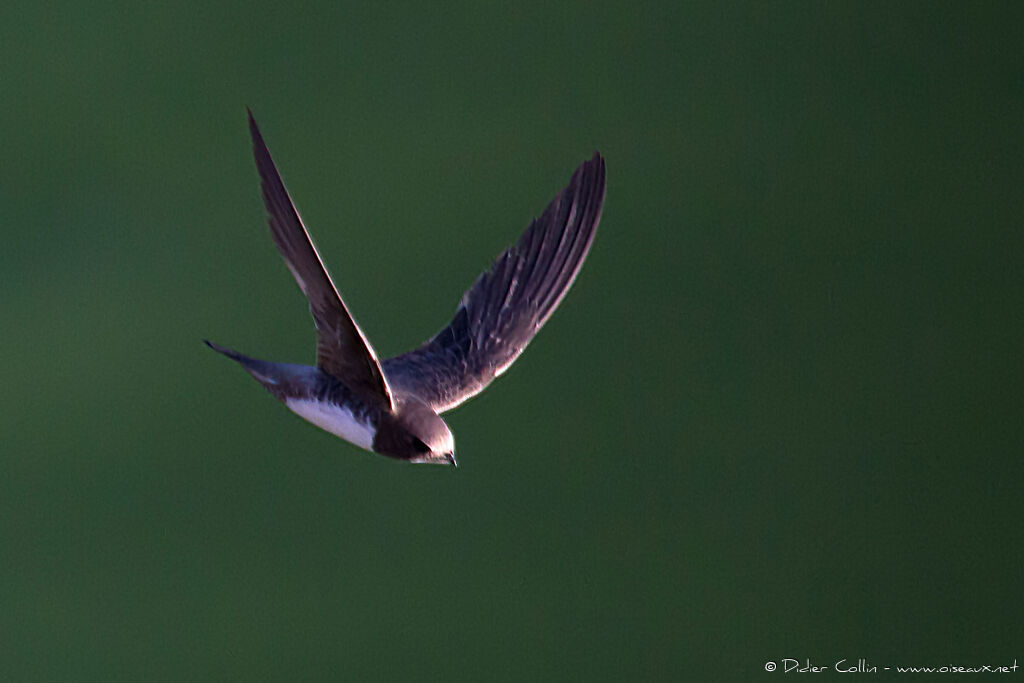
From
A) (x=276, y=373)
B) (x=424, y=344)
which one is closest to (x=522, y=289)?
(x=424, y=344)

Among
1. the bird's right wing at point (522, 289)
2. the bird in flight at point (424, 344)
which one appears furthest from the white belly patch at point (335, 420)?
the bird's right wing at point (522, 289)

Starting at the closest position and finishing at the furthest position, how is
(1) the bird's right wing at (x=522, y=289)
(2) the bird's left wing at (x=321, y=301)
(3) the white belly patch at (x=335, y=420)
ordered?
(2) the bird's left wing at (x=321, y=301) < (3) the white belly patch at (x=335, y=420) < (1) the bird's right wing at (x=522, y=289)

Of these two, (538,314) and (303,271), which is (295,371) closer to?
(303,271)

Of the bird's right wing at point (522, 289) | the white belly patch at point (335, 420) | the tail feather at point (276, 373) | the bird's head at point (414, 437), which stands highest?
the bird's right wing at point (522, 289)

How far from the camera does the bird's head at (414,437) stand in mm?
985

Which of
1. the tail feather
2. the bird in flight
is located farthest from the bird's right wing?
the tail feather

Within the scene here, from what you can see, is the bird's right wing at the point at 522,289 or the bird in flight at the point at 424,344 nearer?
the bird in flight at the point at 424,344

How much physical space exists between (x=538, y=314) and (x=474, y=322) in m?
0.07

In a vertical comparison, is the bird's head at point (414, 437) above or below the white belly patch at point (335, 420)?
below

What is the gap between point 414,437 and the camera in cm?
98

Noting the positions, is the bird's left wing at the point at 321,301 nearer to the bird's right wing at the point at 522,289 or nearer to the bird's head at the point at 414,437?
the bird's head at the point at 414,437

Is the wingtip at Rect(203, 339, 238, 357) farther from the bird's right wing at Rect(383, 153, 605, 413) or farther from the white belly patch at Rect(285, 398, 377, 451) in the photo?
the bird's right wing at Rect(383, 153, 605, 413)

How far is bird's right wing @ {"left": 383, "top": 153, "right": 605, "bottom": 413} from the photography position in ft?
4.02

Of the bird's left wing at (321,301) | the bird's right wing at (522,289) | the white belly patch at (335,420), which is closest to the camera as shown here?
the bird's left wing at (321,301)
